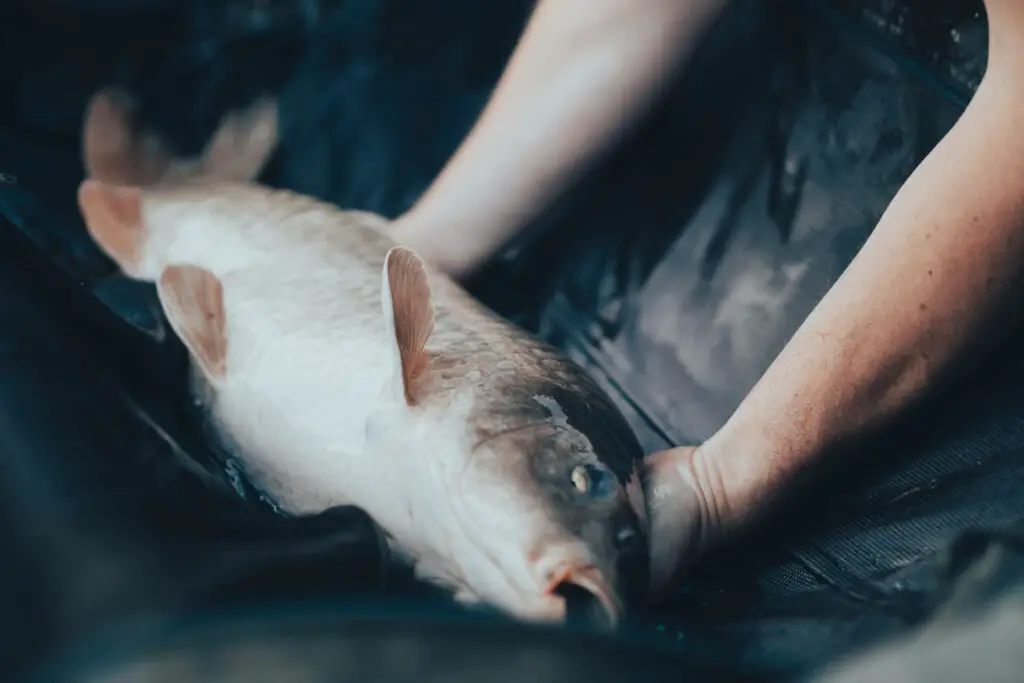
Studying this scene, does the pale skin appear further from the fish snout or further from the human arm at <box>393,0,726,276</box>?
the human arm at <box>393,0,726,276</box>

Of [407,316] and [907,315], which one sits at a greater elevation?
[907,315]

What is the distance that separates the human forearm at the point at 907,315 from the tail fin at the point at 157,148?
0.72 meters

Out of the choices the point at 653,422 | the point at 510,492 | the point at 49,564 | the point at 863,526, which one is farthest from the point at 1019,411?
the point at 49,564

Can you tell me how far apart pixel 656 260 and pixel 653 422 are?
193mm

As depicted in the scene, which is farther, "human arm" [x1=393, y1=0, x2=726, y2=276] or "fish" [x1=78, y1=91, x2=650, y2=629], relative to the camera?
"human arm" [x1=393, y1=0, x2=726, y2=276]

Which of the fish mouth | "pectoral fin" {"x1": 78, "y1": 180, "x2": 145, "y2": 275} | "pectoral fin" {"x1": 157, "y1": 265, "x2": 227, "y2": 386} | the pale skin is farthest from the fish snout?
"pectoral fin" {"x1": 78, "y1": 180, "x2": 145, "y2": 275}

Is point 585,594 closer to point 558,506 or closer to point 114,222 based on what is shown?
point 558,506

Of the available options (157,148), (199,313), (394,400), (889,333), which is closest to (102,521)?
(394,400)

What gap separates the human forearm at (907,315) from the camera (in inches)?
30.1

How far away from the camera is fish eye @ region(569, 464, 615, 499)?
2.22 feet

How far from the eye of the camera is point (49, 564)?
0.52 meters

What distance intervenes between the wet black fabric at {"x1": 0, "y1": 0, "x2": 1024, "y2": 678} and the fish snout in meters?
0.19

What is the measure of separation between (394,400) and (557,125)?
0.43m

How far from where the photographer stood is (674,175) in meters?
1.11
